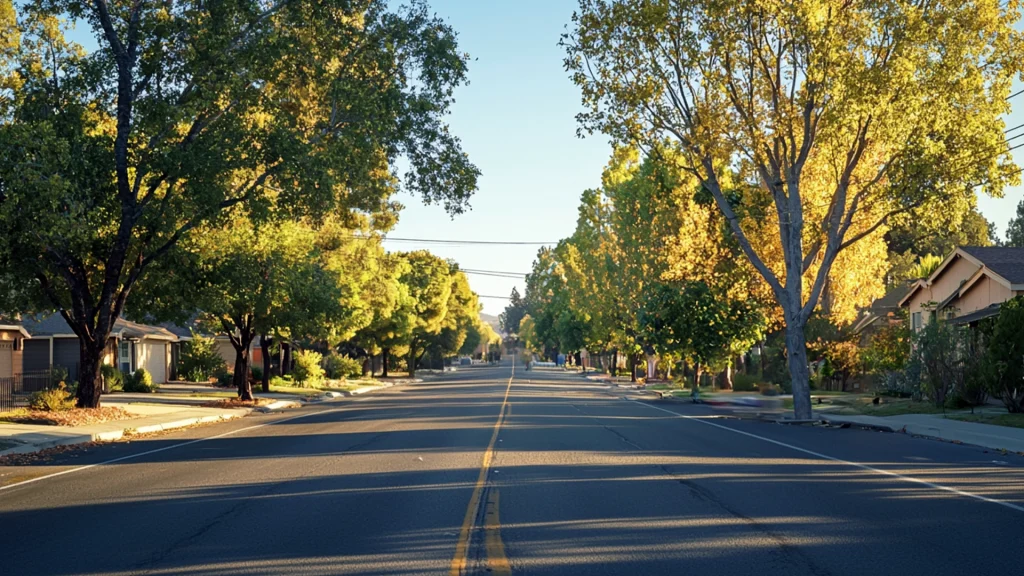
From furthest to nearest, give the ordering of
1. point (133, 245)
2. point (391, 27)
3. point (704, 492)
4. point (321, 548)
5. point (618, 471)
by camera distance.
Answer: point (133, 245) < point (391, 27) < point (618, 471) < point (704, 492) < point (321, 548)

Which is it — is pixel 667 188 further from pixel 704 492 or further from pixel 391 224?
pixel 704 492

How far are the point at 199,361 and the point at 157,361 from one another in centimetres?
286

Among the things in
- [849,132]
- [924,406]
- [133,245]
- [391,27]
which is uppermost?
[391,27]

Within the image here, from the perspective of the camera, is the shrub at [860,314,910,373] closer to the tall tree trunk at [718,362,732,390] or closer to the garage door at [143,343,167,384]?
the tall tree trunk at [718,362,732,390]

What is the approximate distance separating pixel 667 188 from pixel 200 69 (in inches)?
965

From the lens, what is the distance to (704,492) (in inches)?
523

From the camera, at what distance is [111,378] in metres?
43.9

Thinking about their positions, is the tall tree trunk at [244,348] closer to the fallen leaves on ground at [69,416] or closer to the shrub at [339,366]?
the fallen leaves on ground at [69,416]

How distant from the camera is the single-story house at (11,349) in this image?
134 feet

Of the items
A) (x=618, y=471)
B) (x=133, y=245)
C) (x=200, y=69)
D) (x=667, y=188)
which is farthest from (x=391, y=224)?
(x=618, y=471)

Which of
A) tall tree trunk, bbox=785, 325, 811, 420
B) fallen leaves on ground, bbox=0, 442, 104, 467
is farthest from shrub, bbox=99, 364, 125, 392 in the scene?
tall tree trunk, bbox=785, 325, 811, 420

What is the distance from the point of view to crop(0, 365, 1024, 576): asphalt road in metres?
9.06

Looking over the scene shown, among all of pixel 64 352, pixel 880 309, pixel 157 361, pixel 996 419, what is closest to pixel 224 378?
pixel 157 361

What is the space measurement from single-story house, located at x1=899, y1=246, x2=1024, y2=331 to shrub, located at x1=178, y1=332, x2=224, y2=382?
3694 cm
